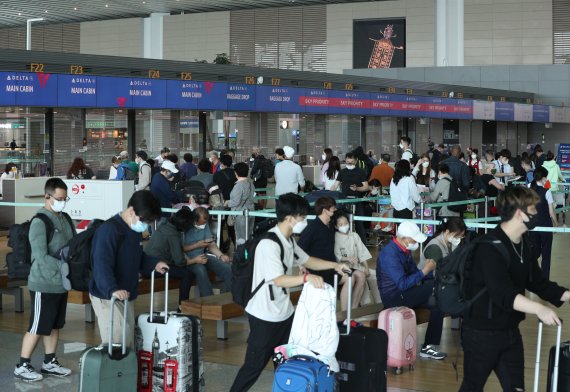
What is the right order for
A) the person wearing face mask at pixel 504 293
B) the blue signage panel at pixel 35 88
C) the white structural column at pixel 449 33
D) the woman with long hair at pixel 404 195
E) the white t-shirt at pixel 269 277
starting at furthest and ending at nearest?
1. the white structural column at pixel 449 33
2. the blue signage panel at pixel 35 88
3. the woman with long hair at pixel 404 195
4. the white t-shirt at pixel 269 277
5. the person wearing face mask at pixel 504 293

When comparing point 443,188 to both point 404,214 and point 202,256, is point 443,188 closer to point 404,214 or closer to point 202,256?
point 404,214

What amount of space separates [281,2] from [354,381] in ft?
117

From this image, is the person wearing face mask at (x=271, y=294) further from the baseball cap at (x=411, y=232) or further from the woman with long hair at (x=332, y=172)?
the woman with long hair at (x=332, y=172)

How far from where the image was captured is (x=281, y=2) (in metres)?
40.6

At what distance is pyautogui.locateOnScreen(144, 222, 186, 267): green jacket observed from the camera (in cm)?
977

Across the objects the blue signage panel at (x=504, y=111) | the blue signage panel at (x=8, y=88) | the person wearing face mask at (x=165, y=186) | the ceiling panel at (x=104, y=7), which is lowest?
the person wearing face mask at (x=165, y=186)

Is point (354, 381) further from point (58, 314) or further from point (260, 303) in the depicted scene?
point (58, 314)

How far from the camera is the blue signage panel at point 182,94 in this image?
1911cm

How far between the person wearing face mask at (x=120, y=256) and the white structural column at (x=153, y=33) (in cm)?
3654

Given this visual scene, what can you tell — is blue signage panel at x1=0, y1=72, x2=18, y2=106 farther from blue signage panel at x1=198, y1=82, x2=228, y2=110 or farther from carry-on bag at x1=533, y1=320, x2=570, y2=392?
carry-on bag at x1=533, y1=320, x2=570, y2=392

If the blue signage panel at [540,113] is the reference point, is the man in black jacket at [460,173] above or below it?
below

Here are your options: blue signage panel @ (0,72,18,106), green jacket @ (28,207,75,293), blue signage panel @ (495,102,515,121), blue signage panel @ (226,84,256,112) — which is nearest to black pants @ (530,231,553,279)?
green jacket @ (28,207,75,293)

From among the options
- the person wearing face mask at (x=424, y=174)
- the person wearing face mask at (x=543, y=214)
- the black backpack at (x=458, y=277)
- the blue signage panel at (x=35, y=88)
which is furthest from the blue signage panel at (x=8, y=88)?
the black backpack at (x=458, y=277)

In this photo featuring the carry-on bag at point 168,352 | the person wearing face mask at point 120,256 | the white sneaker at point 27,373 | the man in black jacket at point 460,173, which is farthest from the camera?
the man in black jacket at point 460,173
